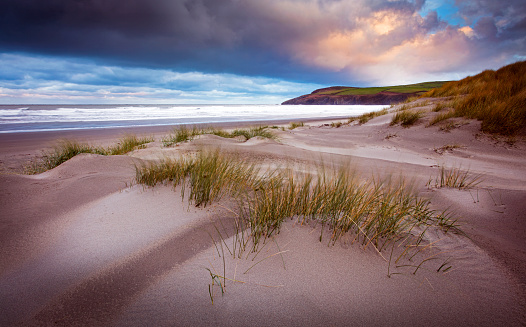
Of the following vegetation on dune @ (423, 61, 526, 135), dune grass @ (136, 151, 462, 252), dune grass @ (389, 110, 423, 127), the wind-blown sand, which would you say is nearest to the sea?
dune grass @ (389, 110, 423, 127)

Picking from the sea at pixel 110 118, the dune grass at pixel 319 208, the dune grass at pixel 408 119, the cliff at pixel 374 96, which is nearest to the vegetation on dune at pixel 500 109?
the dune grass at pixel 408 119

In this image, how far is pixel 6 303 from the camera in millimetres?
1172

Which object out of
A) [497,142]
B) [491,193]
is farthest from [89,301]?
[497,142]

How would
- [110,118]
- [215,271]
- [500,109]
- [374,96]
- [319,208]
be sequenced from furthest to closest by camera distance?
[374,96] → [110,118] → [500,109] → [319,208] → [215,271]

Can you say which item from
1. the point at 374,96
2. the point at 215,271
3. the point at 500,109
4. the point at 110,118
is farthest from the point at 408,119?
the point at 374,96

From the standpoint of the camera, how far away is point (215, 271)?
1371 mm

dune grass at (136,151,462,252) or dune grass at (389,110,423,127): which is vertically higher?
dune grass at (389,110,423,127)

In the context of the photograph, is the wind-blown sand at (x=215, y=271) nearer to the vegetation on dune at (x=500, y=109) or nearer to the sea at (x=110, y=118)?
the vegetation on dune at (x=500, y=109)

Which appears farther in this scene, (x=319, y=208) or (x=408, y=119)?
(x=408, y=119)

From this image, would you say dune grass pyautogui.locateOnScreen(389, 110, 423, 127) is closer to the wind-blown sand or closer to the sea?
the wind-blown sand

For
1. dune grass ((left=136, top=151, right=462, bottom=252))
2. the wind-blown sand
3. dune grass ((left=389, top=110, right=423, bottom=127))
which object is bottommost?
the wind-blown sand

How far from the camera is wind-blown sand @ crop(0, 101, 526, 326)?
1129mm

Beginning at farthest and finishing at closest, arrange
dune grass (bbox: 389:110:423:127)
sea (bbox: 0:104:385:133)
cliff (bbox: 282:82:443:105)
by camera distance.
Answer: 1. cliff (bbox: 282:82:443:105)
2. sea (bbox: 0:104:385:133)
3. dune grass (bbox: 389:110:423:127)

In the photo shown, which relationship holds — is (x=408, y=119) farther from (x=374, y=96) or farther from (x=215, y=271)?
(x=374, y=96)
